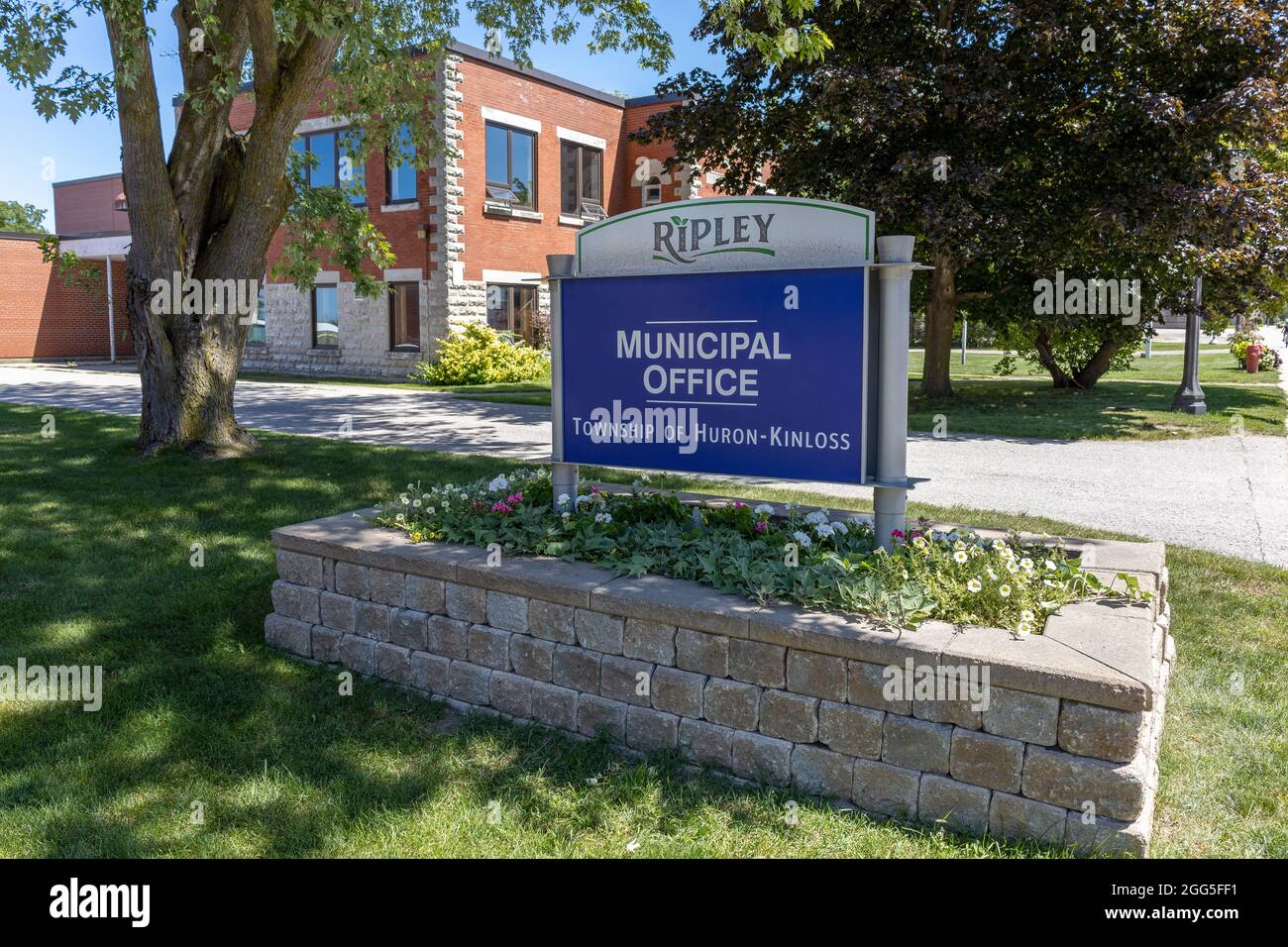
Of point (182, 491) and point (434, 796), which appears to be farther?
point (182, 491)

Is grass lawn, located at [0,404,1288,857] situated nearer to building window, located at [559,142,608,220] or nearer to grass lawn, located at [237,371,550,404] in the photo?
grass lawn, located at [237,371,550,404]

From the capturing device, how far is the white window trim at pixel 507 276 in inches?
907

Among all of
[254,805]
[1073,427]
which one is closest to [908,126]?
[1073,427]

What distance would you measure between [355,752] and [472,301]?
63.3 feet

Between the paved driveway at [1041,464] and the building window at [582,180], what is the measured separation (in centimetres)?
876

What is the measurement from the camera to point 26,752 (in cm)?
409

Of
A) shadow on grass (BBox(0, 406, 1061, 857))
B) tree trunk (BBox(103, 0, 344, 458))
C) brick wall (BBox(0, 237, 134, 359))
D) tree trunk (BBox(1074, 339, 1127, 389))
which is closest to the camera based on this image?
shadow on grass (BBox(0, 406, 1061, 857))

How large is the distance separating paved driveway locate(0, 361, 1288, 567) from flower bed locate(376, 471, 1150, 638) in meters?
3.77

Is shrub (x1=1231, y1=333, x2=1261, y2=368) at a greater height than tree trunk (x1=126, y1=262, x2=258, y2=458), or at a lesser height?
greater

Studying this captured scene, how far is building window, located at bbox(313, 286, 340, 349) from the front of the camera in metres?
24.8

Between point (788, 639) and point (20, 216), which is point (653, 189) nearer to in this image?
point (788, 639)

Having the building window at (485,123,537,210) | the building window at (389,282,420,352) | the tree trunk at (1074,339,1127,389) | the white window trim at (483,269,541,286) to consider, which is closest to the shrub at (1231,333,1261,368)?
the tree trunk at (1074,339,1127,389)

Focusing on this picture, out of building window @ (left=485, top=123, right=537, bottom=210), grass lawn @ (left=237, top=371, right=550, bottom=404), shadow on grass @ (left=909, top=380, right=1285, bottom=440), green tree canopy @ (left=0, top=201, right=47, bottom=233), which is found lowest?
shadow on grass @ (left=909, top=380, right=1285, bottom=440)

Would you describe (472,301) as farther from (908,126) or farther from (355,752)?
(355,752)
